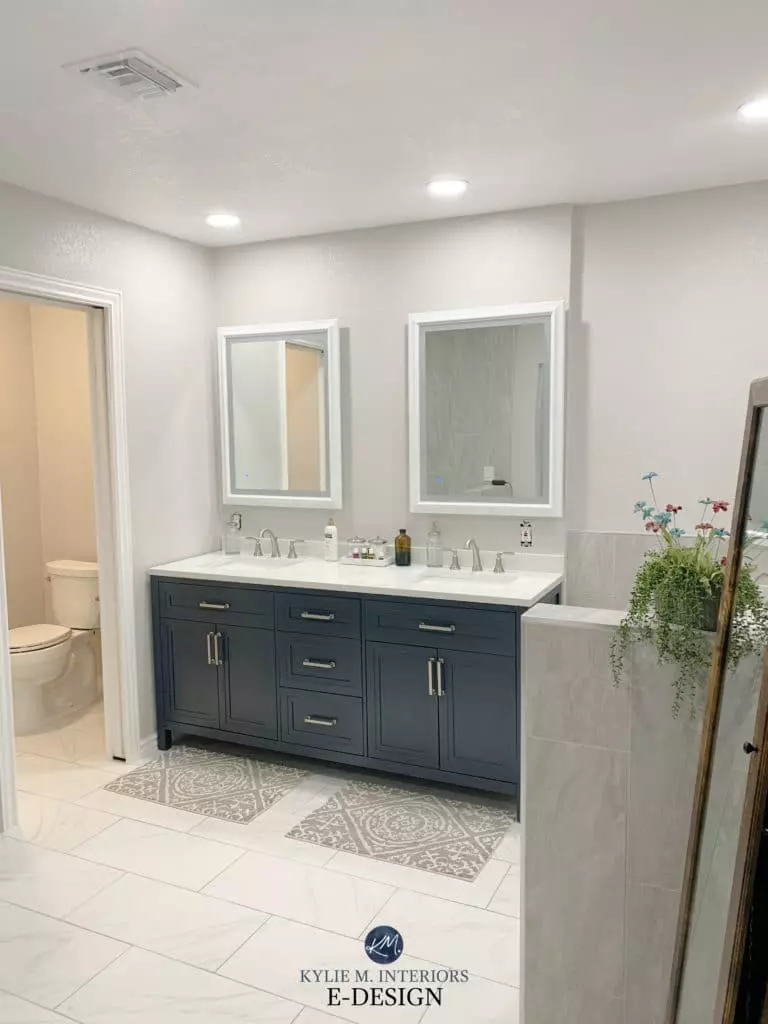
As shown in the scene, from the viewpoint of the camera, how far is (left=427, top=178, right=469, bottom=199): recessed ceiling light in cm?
300

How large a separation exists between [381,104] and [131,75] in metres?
0.68

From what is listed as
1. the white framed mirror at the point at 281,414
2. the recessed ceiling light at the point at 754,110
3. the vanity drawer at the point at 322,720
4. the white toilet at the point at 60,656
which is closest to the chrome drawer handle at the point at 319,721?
the vanity drawer at the point at 322,720

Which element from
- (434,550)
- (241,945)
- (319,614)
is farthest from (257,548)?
(241,945)

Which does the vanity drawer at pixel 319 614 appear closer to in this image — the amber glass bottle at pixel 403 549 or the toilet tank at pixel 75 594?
the amber glass bottle at pixel 403 549

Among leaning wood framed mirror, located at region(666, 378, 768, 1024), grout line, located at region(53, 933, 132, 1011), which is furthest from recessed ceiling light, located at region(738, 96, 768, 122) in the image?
grout line, located at region(53, 933, 132, 1011)

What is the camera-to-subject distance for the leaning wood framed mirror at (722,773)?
4.68 ft

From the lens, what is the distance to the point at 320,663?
11.2 feet

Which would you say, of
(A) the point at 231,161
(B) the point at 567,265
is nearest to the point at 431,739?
(B) the point at 567,265

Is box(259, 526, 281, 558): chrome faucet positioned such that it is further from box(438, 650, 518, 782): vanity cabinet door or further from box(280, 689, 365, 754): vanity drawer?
box(438, 650, 518, 782): vanity cabinet door

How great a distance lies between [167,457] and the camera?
3.83 m

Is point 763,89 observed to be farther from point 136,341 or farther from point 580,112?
point 136,341

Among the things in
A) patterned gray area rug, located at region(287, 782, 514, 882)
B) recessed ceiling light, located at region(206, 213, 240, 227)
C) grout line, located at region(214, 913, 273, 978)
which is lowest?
grout line, located at region(214, 913, 273, 978)

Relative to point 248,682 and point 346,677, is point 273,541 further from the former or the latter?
point 346,677

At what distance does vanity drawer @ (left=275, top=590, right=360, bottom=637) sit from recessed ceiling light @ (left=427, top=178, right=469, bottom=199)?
1.65m
